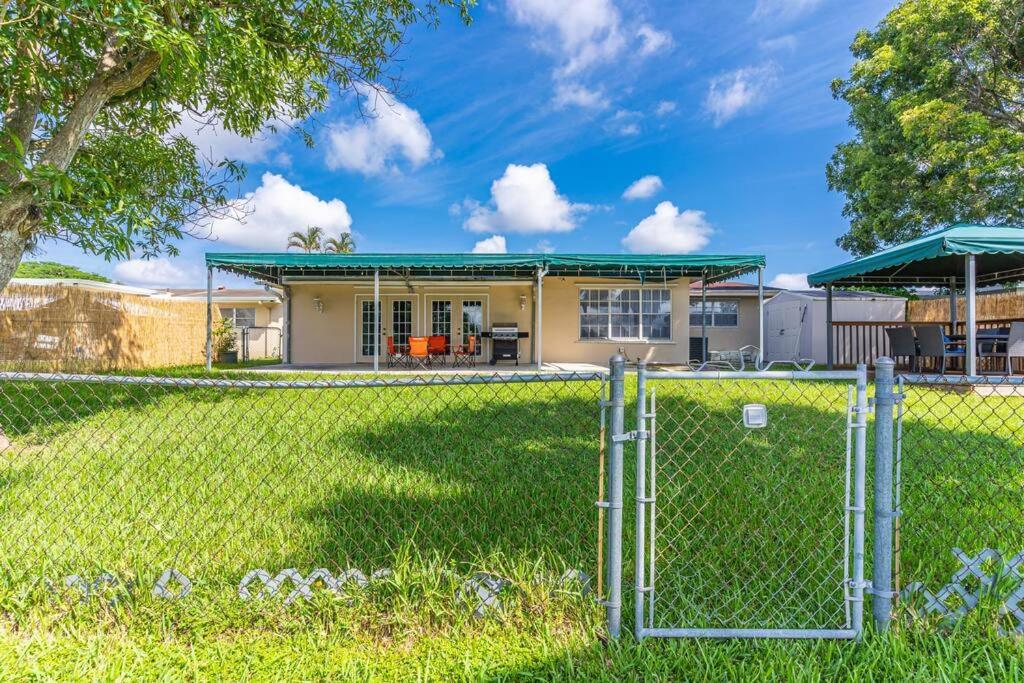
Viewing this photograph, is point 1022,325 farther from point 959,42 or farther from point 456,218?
point 456,218

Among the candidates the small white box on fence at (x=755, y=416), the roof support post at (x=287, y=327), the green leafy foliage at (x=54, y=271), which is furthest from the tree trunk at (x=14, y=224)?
the green leafy foliage at (x=54, y=271)

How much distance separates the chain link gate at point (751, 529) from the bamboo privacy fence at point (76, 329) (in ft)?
41.3

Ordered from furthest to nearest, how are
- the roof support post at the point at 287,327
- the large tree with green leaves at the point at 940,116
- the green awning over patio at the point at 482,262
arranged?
the roof support post at the point at 287,327 < the large tree with green leaves at the point at 940,116 < the green awning over patio at the point at 482,262

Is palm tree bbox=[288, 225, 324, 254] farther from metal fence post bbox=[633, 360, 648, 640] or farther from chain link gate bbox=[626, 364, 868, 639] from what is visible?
metal fence post bbox=[633, 360, 648, 640]

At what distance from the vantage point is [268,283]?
12.3m

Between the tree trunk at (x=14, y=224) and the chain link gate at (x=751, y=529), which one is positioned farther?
the tree trunk at (x=14, y=224)

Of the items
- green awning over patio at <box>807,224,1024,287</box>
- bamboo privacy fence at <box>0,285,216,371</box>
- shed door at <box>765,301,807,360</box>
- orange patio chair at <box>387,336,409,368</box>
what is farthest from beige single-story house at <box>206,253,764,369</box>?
shed door at <box>765,301,807,360</box>

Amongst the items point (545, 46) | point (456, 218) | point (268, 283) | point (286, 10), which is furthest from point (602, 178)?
point (286, 10)

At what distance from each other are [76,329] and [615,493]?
13.6 metres

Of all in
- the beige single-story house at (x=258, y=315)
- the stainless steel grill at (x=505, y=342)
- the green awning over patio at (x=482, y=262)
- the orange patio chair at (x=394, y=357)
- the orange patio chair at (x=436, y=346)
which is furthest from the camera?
the beige single-story house at (x=258, y=315)

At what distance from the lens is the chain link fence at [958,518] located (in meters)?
1.87

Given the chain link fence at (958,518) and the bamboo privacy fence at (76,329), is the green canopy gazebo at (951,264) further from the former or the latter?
the bamboo privacy fence at (76,329)

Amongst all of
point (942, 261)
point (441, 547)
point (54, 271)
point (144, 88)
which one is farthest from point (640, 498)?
point (54, 271)

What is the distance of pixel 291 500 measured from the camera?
3168 mm
